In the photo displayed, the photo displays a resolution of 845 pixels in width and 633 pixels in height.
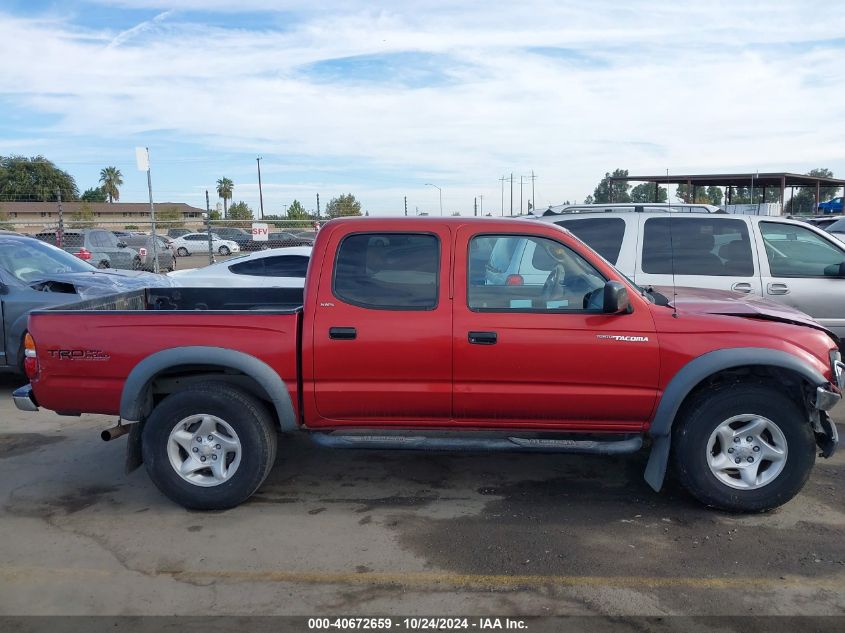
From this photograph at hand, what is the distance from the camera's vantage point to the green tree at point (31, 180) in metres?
75.8

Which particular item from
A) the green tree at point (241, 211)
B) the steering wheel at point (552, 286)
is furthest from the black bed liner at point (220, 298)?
the green tree at point (241, 211)

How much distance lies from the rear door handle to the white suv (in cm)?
331

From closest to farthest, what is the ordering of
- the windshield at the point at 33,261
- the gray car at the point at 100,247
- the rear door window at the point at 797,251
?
the rear door window at the point at 797,251
the windshield at the point at 33,261
the gray car at the point at 100,247

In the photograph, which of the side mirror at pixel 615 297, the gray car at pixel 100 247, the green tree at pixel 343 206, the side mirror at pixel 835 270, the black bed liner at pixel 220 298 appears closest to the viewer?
the side mirror at pixel 615 297

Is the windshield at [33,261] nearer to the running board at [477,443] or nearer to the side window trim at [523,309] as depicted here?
the running board at [477,443]

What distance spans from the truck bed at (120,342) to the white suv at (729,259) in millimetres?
3590

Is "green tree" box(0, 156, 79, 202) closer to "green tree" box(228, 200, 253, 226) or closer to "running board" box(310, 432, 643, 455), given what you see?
"green tree" box(228, 200, 253, 226)

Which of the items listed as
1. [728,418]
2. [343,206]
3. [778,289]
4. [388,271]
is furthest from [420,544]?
[343,206]

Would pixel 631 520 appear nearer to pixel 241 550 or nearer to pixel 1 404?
pixel 241 550

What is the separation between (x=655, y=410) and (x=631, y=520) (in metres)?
0.70

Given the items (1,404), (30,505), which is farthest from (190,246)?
(30,505)

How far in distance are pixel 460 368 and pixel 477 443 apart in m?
0.49

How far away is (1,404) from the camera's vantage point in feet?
23.9

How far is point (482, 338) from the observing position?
13.9 ft
